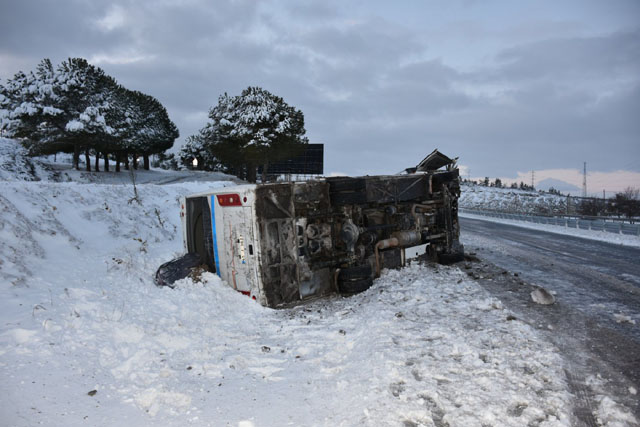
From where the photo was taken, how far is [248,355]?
192 inches

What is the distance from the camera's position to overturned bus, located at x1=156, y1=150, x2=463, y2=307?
6.84 metres

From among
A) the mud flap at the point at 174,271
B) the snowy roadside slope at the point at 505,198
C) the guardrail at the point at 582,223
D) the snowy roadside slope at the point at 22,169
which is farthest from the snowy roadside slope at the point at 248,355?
the snowy roadside slope at the point at 505,198

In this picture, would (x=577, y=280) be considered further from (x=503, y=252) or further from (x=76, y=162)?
(x=76, y=162)

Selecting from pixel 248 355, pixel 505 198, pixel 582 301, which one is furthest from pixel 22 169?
pixel 505 198

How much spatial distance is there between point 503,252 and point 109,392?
13.0 meters

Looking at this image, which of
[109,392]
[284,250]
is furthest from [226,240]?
[109,392]

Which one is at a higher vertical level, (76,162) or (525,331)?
(76,162)

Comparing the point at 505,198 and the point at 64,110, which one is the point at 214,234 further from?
the point at 505,198

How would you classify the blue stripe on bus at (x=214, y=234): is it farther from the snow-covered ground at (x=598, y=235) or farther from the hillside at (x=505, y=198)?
the hillside at (x=505, y=198)

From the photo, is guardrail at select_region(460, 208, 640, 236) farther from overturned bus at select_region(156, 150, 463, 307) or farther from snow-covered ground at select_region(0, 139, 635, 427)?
snow-covered ground at select_region(0, 139, 635, 427)

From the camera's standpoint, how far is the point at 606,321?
19.4 feet

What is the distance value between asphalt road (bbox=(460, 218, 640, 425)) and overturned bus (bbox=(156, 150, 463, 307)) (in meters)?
2.63

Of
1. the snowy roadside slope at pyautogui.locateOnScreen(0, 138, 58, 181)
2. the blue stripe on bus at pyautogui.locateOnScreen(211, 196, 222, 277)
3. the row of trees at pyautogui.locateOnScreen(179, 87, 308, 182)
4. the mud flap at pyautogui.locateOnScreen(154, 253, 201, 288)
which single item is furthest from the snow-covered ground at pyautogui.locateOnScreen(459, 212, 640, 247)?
the snowy roadside slope at pyautogui.locateOnScreen(0, 138, 58, 181)

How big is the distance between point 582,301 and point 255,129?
35.0 metres
